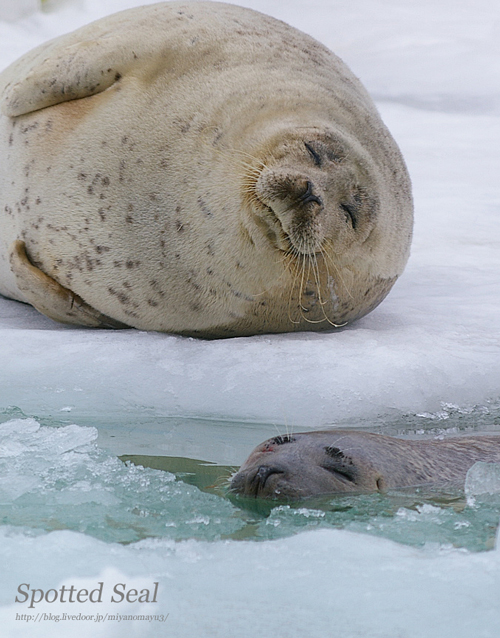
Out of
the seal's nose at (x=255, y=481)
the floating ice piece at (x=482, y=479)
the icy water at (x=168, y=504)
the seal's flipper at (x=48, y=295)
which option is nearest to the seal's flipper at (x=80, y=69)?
the seal's flipper at (x=48, y=295)

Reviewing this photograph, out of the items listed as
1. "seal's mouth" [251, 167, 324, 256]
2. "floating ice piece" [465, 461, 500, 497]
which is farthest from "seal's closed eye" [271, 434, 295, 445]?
"seal's mouth" [251, 167, 324, 256]

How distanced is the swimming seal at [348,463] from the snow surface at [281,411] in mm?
232

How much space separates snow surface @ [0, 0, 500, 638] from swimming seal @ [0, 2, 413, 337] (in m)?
0.16

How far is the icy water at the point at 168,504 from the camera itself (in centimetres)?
244

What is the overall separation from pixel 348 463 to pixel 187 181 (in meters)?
1.35

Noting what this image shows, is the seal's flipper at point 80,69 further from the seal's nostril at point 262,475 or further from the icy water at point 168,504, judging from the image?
the seal's nostril at point 262,475

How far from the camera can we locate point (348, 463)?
2.91 m

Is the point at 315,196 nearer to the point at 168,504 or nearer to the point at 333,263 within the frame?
the point at 333,263

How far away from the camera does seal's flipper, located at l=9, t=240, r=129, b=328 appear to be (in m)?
3.95

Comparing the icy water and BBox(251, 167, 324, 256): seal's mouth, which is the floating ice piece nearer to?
the icy water

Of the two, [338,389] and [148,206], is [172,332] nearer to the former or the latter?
[148,206]

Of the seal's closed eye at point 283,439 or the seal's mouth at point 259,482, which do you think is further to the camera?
the seal's closed eye at point 283,439

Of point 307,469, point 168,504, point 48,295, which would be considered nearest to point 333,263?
point 307,469

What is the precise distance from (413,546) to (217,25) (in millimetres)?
2533
